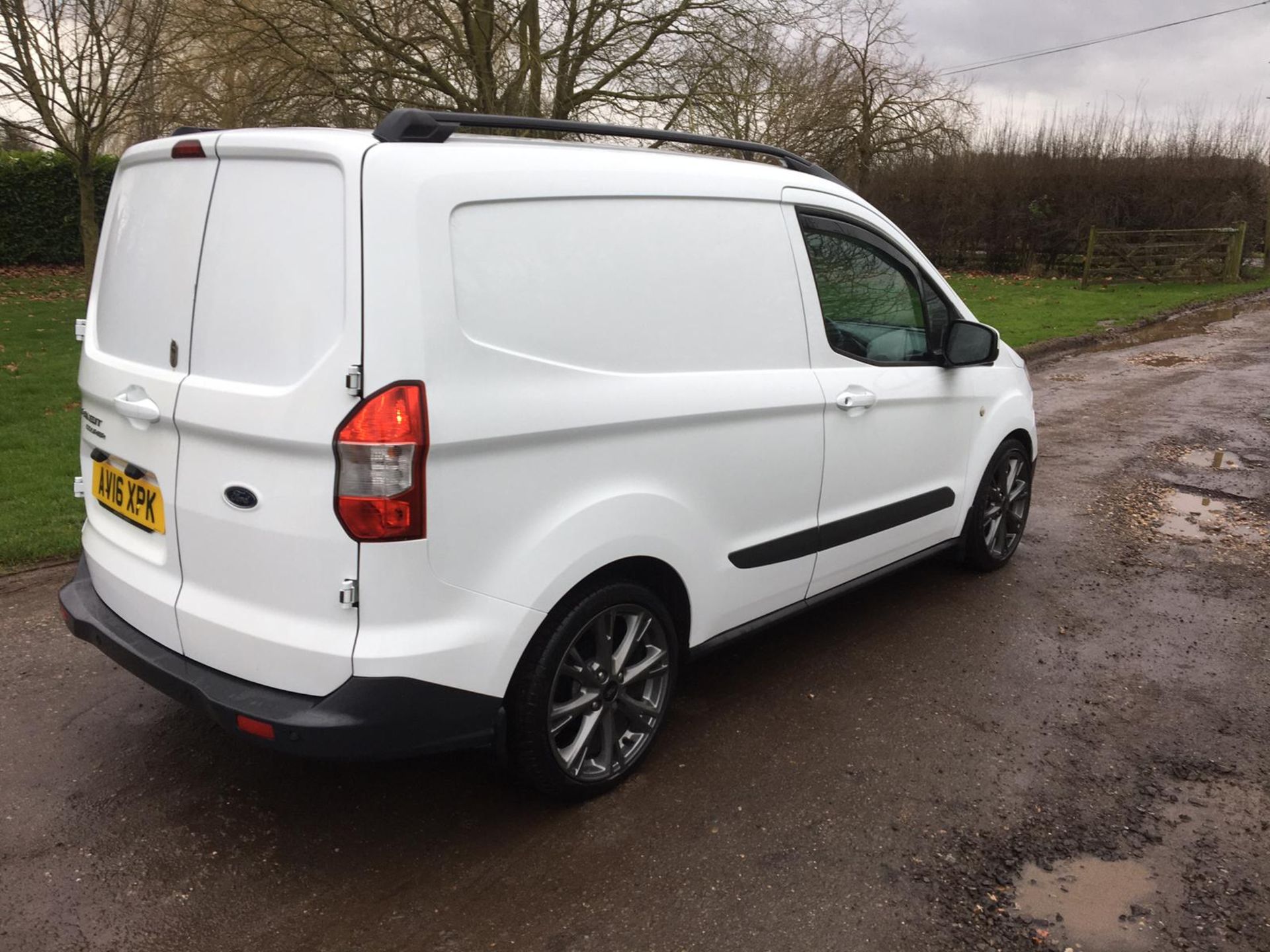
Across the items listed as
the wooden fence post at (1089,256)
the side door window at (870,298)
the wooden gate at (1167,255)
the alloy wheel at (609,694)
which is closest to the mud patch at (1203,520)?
the side door window at (870,298)

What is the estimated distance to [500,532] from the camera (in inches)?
102

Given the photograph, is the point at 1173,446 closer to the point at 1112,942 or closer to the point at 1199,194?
the point at 1112,942

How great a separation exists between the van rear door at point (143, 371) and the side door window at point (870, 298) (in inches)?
81.6

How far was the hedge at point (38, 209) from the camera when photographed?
21.2 meters

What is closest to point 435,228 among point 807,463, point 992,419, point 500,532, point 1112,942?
point 500,532

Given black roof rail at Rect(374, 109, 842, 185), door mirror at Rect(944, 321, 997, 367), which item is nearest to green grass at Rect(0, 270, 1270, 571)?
black roof rail at Rect(374, 109, 842, 185)

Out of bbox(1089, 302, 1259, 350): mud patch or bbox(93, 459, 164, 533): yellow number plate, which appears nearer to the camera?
bbox(93, 459, 164, 533): yellow number plate

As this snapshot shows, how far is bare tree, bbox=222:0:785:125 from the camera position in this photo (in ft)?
39.4

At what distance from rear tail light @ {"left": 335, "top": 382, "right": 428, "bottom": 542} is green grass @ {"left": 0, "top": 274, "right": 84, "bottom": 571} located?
3476 millimetres

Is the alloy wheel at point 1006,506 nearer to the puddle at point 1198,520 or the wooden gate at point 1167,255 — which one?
the puddle at point 1198,520

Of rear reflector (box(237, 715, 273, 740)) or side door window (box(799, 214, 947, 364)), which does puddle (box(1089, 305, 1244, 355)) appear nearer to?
side door window (box(799, 214, 947, 364))

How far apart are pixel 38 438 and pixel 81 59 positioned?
670 centimetres

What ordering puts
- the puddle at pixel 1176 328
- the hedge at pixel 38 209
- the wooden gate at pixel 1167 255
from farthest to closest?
1. the wooden gate at pixel 1167 255
2. the hedge at pixel 38 209
3. the puddle at pixel 1176 328

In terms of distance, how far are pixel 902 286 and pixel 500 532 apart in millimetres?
2420
